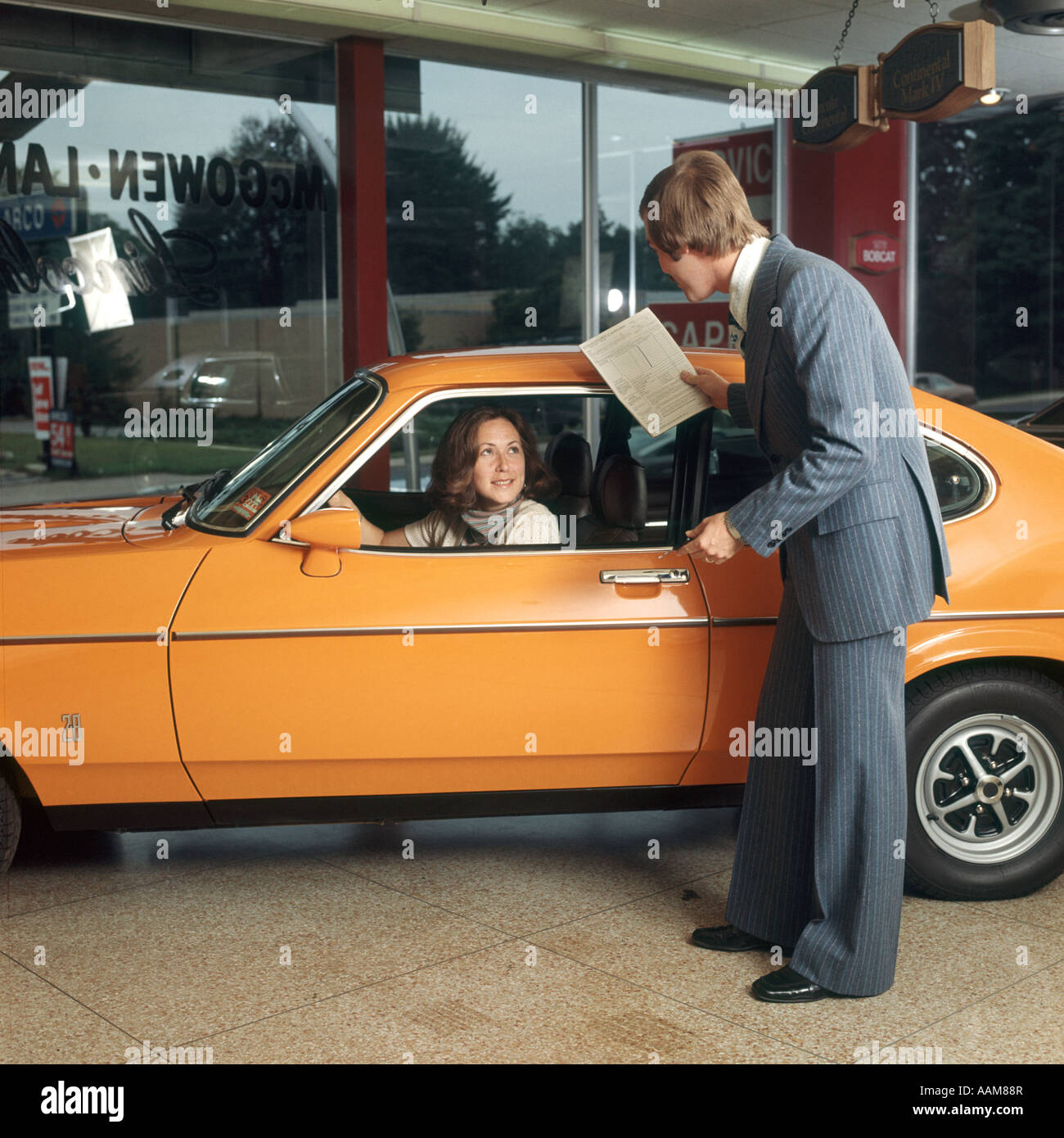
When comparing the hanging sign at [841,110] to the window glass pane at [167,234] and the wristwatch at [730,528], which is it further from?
the wristwatch at [730,528]

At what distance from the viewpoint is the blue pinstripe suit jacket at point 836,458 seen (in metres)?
2.99

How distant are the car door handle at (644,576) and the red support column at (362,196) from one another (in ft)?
18.1

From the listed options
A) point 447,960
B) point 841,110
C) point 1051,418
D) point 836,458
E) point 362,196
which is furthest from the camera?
point 362,196

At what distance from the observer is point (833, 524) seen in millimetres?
3094

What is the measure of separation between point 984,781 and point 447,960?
5.18ft

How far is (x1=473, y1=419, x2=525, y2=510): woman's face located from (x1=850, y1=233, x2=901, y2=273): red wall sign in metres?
8.12

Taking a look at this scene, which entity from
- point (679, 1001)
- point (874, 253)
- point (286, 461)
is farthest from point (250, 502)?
point (874, 253)

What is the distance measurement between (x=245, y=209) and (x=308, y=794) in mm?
6524

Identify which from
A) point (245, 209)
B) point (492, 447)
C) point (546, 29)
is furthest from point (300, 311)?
point (492, 447)

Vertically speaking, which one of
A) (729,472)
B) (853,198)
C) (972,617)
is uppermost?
(853,198)

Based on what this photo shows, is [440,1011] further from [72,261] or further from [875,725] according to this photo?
[72,261]

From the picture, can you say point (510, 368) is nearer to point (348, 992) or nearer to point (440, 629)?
point (440, 629)

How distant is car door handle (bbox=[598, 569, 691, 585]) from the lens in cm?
359

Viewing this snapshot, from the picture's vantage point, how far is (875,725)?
315 cm
